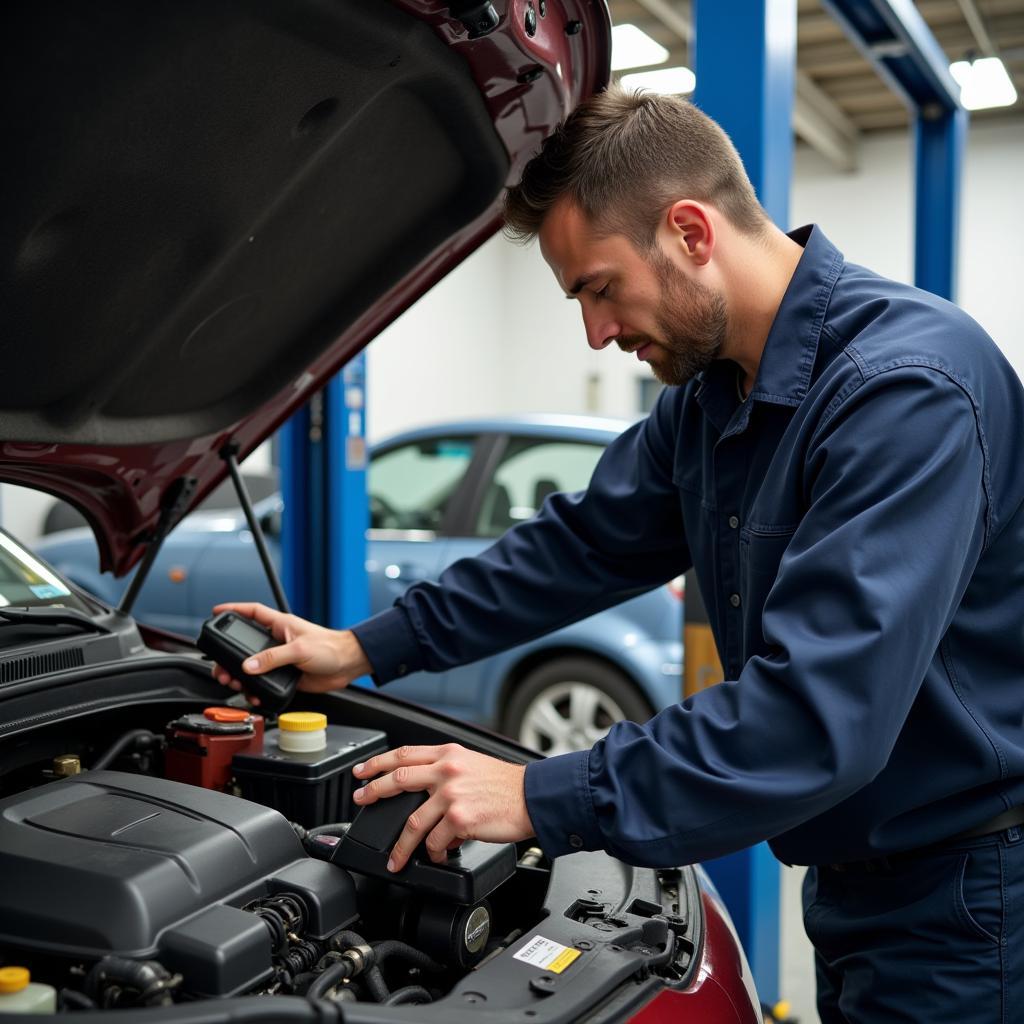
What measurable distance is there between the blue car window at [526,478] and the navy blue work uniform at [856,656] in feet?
8.60

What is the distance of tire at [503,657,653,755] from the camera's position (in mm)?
4074

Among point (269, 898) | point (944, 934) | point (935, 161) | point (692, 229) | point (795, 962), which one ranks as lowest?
point (795, 962)

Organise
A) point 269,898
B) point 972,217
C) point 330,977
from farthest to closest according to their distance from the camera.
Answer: point 972,217 → point 269,898 → point 330,977

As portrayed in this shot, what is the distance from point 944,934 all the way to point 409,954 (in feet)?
2.20

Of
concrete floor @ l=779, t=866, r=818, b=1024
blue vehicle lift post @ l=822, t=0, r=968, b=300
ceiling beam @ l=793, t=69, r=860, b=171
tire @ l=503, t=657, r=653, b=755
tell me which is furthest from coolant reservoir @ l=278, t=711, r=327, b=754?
ceiling beam @ l=793, t=69, r=860, b=171

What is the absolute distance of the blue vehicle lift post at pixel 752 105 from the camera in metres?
2.38

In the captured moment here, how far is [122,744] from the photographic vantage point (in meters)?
1.63

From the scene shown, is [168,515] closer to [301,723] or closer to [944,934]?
[301,723]

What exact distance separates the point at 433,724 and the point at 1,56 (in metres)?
1.12

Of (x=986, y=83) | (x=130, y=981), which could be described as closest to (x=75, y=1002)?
(x=130, y=981)

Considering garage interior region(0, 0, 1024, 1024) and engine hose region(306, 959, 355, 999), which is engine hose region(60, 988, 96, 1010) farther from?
garage interior region(0, 0, 1024, 1024)

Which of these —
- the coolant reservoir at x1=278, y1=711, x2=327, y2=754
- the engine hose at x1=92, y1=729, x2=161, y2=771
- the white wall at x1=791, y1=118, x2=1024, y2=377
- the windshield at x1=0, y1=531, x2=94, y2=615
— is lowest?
the engine hose at x1=92, y1=729, x2=161, y2=771

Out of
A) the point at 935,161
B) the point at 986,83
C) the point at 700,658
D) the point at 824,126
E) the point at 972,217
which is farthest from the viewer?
the point at 972,217

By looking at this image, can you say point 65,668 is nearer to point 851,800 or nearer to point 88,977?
point 88,977
